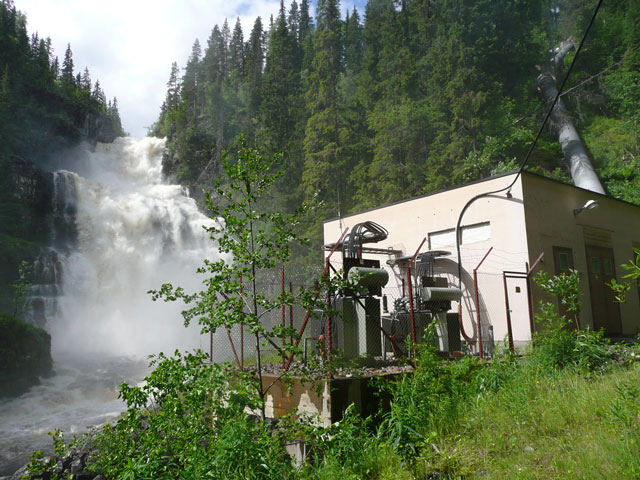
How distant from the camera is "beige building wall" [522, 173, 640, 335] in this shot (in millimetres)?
11320

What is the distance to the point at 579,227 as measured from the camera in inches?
510

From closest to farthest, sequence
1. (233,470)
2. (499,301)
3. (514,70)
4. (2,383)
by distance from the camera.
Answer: (233,470)
(499,301)
(2,383)
(514,70)

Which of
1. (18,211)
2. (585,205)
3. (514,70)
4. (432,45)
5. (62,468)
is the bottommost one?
(62,468)

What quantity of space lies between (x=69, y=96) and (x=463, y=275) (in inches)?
1906

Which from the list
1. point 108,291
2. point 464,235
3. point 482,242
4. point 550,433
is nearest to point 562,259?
point 482,242

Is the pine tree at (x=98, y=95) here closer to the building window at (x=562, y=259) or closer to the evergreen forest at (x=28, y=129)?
the evergreen forest at (x=28, y=129)

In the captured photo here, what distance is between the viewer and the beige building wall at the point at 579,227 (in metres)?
11.3

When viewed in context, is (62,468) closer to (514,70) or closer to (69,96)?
(514,70)

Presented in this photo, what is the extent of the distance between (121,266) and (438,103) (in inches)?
966

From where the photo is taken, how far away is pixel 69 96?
46375mm

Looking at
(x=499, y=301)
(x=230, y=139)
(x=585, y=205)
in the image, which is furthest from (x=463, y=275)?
(x=230, y=139)

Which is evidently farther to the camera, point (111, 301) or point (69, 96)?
point (69, 96)

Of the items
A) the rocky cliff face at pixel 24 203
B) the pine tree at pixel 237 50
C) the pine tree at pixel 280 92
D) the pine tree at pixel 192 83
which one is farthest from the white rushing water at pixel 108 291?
the pine tree at pixel 237 50

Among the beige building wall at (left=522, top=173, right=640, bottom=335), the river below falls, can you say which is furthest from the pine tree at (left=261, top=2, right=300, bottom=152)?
the beige building wall at (left=522, top=173, right=640, bottom=335)
